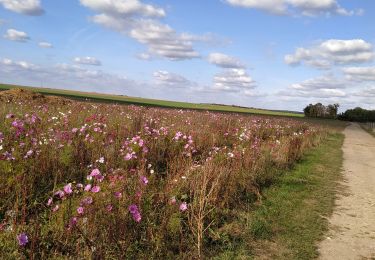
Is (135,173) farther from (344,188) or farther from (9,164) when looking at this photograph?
(344,188)

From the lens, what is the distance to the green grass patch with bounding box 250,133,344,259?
5602mm

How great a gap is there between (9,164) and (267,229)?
3943mm

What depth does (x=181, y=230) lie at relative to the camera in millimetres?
5184

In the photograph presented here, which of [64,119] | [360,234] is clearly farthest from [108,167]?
[360,234]

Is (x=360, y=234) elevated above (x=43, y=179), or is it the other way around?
(x=43, y=179)

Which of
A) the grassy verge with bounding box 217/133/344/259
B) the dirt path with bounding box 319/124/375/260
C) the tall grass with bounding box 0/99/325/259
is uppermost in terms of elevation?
the tall grass with bounding box 0/99/325/259

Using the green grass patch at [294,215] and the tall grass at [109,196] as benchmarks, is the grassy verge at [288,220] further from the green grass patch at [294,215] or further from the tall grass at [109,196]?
the tall grass at [109,196]

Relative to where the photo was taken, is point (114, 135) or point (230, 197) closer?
point (230, 197)

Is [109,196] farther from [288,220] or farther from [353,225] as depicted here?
[353,225]

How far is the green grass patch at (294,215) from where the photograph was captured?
5.60m

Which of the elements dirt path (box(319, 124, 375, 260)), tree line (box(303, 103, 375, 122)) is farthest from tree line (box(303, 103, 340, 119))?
dirt path (box(319, 124, 375, 260))

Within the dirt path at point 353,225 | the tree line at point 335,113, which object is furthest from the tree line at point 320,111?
the dirt path at point 353,225

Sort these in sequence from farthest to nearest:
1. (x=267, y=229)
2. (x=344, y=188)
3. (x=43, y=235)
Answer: (x=344, y=188) → (x=267, y=229) → (x=43, y=235)

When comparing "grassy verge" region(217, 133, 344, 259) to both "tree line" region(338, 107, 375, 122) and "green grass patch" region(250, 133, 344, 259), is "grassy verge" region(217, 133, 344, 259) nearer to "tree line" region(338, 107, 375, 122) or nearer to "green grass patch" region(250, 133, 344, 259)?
"green grass patch" region(250, 133, 344, 259)
